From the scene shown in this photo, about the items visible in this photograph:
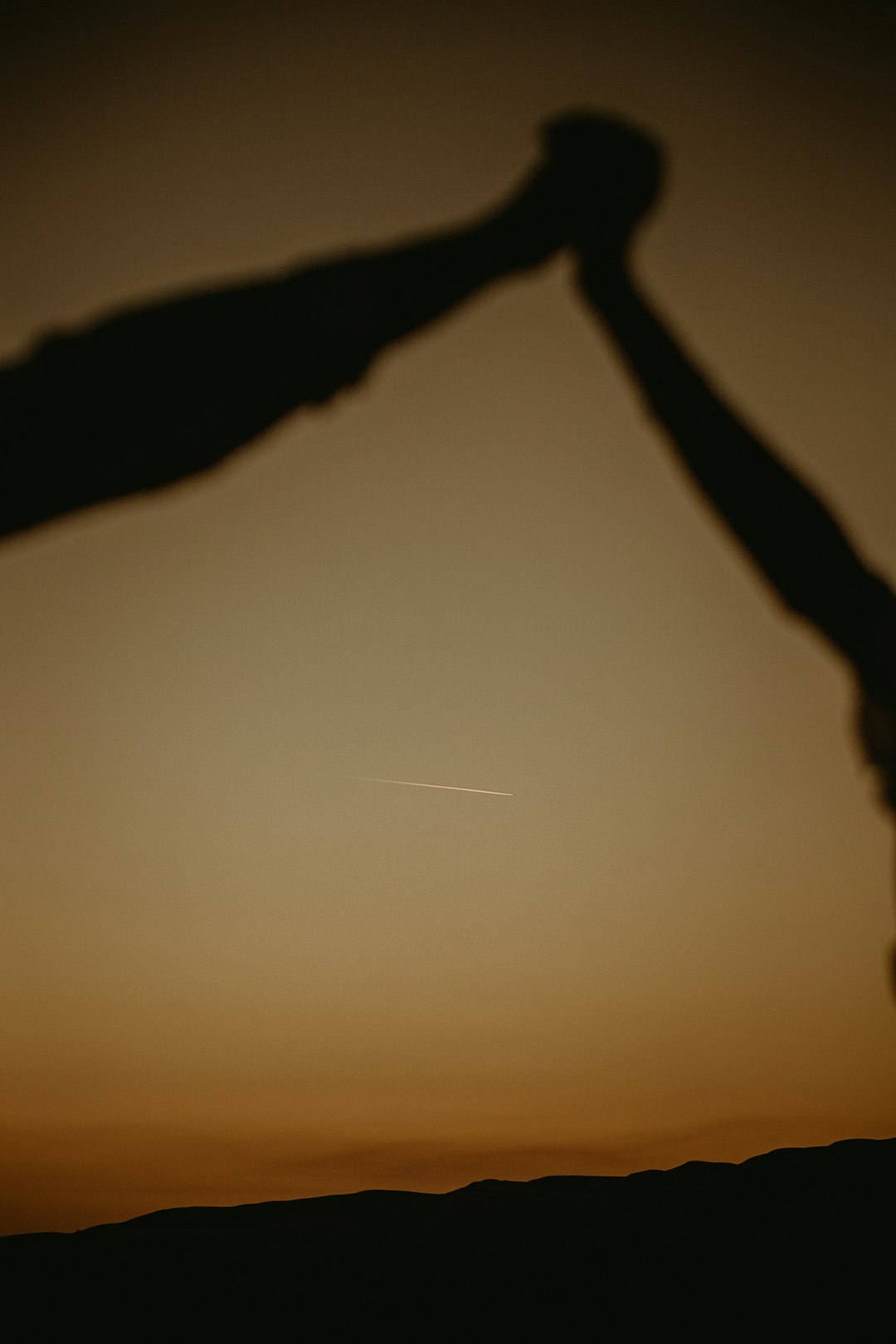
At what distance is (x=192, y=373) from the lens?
292 cm

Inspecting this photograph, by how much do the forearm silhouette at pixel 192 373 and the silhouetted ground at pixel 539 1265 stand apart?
597cm

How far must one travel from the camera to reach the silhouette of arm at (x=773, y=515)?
11.5 ft

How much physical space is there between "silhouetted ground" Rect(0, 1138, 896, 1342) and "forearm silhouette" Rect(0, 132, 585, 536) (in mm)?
5969

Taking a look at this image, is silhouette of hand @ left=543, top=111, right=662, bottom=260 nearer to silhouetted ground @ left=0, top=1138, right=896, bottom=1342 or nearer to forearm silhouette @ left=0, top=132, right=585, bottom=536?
forearm silhouette @ left=0, top=132, right=585, bottom=536

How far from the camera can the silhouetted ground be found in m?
6.60

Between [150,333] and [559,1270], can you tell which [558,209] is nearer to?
[150,333]

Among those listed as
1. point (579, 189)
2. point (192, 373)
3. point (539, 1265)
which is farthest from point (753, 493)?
point (539, 1265)

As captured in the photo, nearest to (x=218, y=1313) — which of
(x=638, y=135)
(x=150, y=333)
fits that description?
(x=150, y=333)

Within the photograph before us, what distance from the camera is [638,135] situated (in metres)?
3.91

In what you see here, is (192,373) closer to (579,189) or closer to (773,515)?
(579,189)

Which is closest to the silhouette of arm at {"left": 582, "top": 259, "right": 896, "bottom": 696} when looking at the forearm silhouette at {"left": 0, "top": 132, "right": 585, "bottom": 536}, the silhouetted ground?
the forearm silhouette at {"left": 0, "top": 132, "right": 585, "bottom": 536}

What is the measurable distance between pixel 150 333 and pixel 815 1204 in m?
8.03

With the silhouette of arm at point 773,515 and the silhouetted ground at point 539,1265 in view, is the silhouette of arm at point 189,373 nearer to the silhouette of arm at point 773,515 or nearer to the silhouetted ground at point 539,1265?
the silhouette of arm at point 773,515

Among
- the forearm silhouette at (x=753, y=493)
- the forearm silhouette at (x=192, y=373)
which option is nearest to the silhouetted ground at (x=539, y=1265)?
the forearm silhouette at (x=753, y=493)
